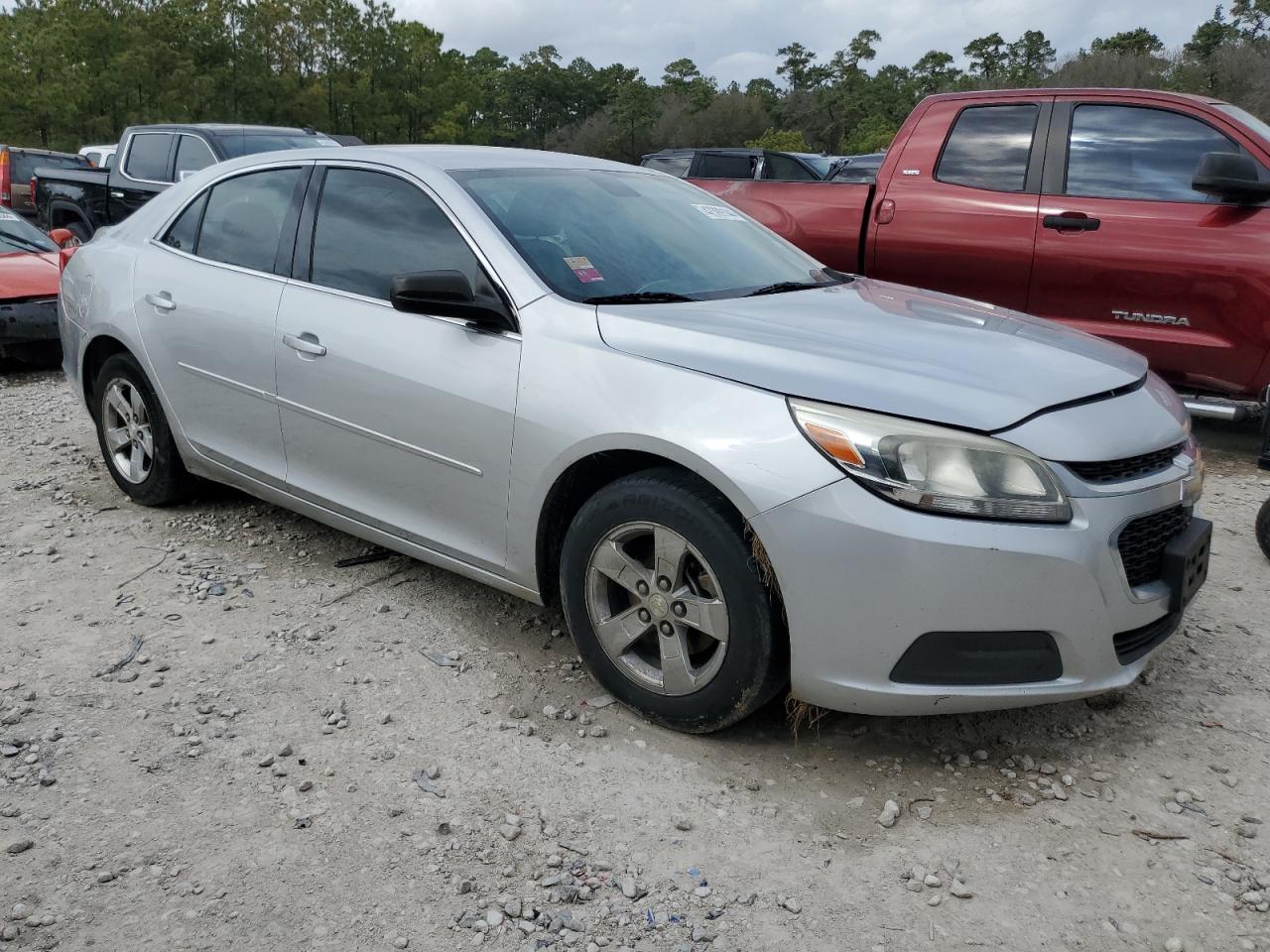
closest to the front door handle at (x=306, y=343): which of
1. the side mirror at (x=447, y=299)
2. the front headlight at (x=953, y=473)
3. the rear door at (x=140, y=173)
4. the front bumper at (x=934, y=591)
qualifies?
the side mirror at (x=447, y=299)

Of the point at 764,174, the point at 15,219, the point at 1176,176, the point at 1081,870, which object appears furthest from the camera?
the point at 764,174

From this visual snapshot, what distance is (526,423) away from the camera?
315 centimetres

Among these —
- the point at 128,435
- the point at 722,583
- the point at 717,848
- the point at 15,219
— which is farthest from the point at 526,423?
the point at 15,219

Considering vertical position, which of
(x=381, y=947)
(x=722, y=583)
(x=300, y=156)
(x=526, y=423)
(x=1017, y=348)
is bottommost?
(x=381, y=947)

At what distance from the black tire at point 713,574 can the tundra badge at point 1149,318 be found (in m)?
3.73

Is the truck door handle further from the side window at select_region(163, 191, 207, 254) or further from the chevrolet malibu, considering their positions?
the side window at select_region(163, 191, 207, 254)

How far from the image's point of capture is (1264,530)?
14.1 feet

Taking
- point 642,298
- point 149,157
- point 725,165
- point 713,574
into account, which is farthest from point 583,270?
point 725,165

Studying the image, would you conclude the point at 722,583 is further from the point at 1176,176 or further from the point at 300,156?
the point at 1176,176

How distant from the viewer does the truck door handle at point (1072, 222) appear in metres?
5.70

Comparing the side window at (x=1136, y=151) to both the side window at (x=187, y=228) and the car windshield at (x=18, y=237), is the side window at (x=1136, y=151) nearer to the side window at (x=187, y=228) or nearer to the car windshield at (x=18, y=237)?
the side window at (x=187, y=228)

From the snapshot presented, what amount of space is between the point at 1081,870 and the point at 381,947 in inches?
62.2

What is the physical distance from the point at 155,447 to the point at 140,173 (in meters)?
8.24

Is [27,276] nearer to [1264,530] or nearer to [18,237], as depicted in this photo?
[18,237]
